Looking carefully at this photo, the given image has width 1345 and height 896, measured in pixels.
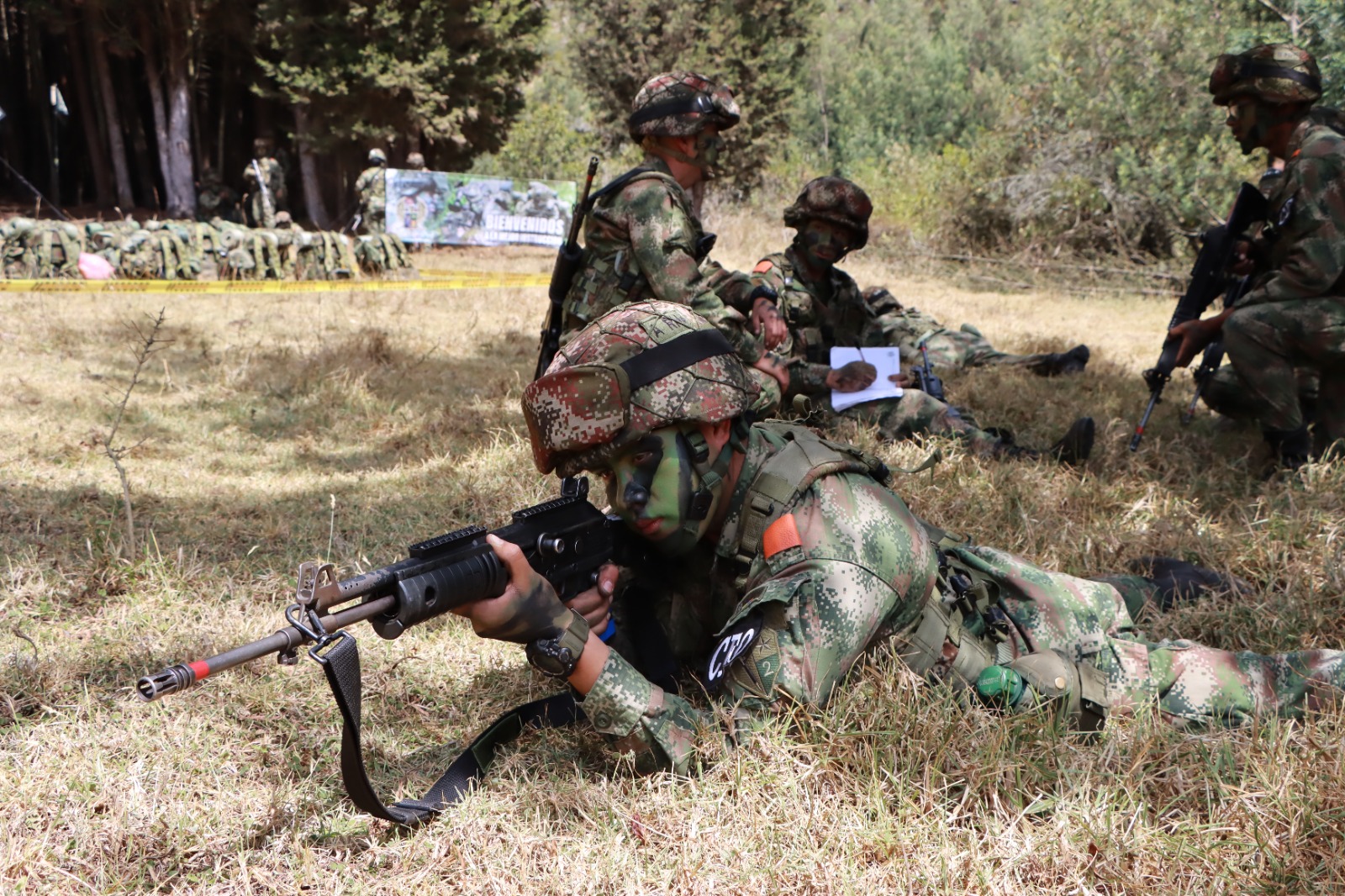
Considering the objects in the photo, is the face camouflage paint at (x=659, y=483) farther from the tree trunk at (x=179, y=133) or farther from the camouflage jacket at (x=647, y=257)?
the tree trunk at (x=179, y=133)

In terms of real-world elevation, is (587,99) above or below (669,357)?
above

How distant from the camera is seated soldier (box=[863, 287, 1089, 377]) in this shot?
711cm

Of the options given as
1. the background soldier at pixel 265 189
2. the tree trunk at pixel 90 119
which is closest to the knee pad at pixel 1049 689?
the background soldier at pixel 265 189

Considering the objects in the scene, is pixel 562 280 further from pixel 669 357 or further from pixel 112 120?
pixel 112 120

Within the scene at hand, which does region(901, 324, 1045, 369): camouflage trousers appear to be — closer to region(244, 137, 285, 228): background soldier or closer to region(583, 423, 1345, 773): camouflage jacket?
region(583, 423, 1345, 773): camouflage jacket

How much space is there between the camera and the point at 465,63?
68.0 ft

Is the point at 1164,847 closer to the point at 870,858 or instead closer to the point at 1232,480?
the point at 870,858

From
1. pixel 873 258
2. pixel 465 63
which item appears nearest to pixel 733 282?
pixel 873 258

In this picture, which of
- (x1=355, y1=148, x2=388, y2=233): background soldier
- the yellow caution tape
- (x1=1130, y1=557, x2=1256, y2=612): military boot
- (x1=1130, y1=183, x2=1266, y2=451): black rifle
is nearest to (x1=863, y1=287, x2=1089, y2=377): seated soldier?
(x1=1130, y1=183, x2=1266, y2=451): black rifle

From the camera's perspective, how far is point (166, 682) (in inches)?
63.4

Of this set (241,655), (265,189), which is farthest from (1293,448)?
(265,189)

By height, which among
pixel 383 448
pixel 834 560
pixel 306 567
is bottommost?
pixel 383 448

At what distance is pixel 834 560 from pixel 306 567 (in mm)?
1159

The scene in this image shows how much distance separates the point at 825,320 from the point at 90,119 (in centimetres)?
2529
